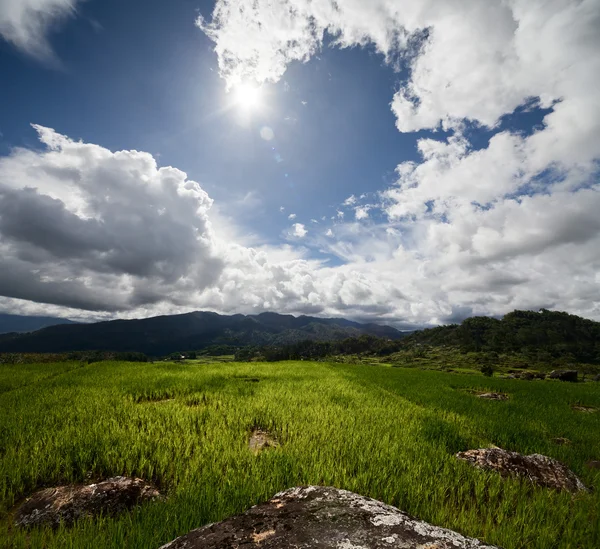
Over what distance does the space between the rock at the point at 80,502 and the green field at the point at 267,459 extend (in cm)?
19

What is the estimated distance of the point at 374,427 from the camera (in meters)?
7.76

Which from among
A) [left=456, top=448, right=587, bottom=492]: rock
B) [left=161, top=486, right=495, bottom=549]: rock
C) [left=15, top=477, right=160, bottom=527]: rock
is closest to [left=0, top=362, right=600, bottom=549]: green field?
[left=15, top=477, right=160, bottom=527]: rock

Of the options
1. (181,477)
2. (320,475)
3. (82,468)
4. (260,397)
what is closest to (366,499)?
(320,475)

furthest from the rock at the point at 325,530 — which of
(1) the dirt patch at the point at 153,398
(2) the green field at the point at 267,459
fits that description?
(1) the dirt patch at the point at 153,398

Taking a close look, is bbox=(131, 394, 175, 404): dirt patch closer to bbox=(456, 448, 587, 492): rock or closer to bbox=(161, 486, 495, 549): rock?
bbox=(161, 486, 495, 549): rock

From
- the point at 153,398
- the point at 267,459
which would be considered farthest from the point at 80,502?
the point at 153,398

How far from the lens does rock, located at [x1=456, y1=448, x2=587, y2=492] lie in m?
5.15

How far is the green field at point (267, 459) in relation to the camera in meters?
3.51

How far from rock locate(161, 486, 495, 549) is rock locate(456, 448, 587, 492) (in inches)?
170

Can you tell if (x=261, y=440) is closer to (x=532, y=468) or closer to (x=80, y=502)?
(x=80, y=502)

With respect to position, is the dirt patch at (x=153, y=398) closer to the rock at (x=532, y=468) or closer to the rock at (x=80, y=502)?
the rock at (x=80, y=502)

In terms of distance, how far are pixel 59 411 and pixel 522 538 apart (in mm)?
10498

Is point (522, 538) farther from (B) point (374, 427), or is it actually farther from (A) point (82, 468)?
(A) point (82, 468)

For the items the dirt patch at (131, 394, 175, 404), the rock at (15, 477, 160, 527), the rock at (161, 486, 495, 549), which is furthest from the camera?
the dirt patch at (131, 394, 175, 404)
